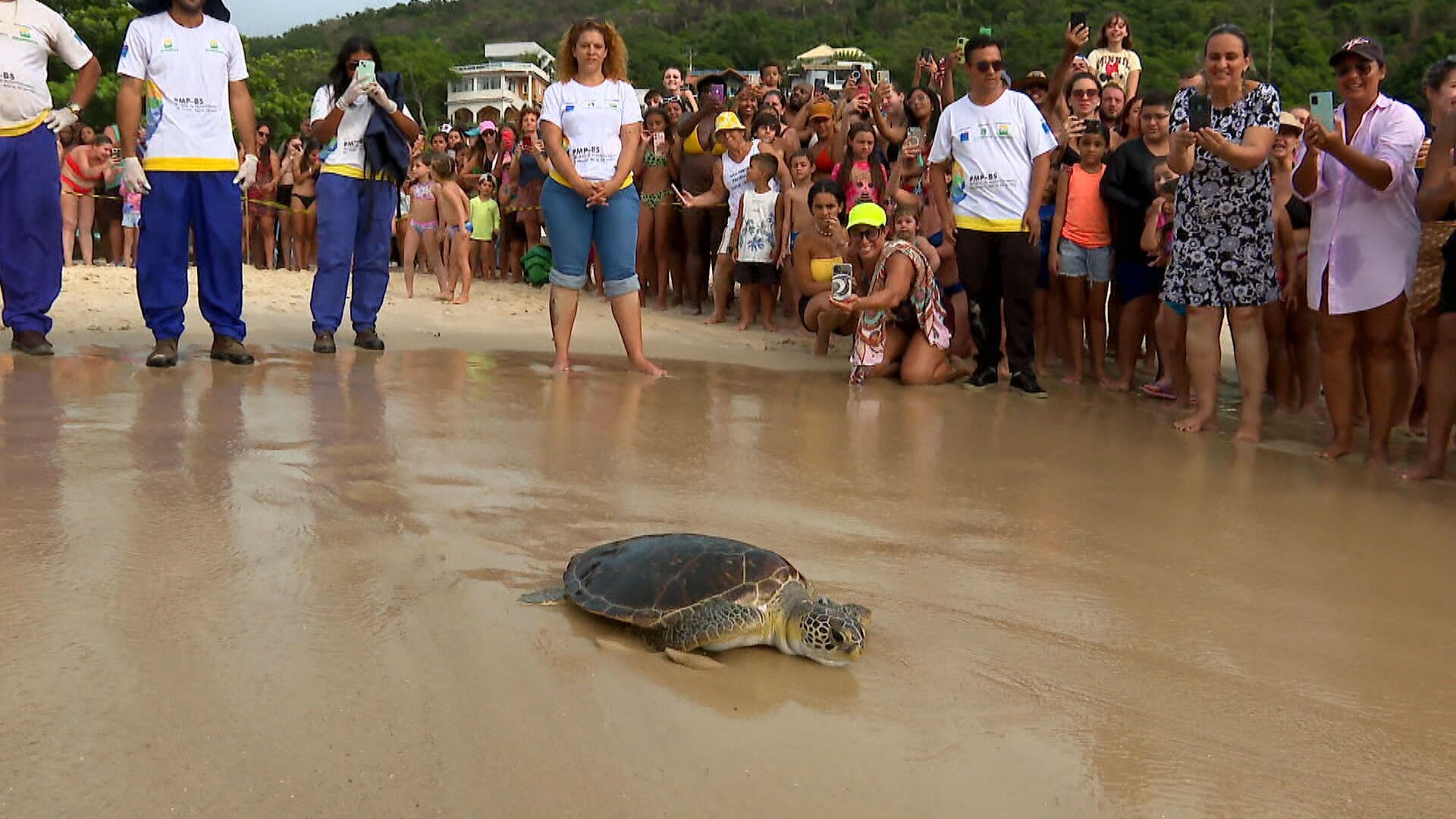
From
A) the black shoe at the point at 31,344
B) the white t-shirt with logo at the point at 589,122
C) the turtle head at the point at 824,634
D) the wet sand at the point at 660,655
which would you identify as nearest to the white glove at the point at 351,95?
the white t-shirt with logo at the point at 589,122

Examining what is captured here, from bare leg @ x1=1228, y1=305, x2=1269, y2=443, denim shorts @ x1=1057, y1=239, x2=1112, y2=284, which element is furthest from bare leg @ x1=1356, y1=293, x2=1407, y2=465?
denim shorts @ x1=1057, y1=239, x2=1112, y2=284

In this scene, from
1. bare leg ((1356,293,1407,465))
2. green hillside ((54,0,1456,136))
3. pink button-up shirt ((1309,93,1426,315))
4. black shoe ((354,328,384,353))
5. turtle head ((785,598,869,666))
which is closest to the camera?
turtle head ((785,598,869,666))

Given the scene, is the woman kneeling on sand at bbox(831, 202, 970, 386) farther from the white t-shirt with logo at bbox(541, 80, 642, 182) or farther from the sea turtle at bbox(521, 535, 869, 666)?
the sea turtle at bbox(521, 535, 869, 666)

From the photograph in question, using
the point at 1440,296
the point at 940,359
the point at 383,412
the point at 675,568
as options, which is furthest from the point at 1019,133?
the point at 675,568

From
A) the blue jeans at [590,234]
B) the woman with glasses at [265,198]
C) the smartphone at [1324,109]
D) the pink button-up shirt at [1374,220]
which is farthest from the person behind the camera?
the woman with glasses at [265,198]

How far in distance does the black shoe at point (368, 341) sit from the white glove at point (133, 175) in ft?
4.70

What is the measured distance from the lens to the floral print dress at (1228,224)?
16.7 ft

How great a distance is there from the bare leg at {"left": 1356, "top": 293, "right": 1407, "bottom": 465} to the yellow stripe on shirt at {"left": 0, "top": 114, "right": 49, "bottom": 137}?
239 inches

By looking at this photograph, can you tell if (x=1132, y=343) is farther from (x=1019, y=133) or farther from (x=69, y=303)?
(x=69, y=303)

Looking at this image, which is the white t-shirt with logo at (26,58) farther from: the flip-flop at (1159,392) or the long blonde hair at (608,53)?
the flip-flop at (1159,392)

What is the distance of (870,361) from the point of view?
6344 millimetres

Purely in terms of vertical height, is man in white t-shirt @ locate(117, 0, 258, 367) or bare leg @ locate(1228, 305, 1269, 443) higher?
man in white t-shirt @ locate(117, 0, 258, 367)

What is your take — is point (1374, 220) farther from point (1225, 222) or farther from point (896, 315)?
point (896, 315)

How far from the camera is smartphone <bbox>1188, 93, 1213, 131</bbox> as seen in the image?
476 cm
